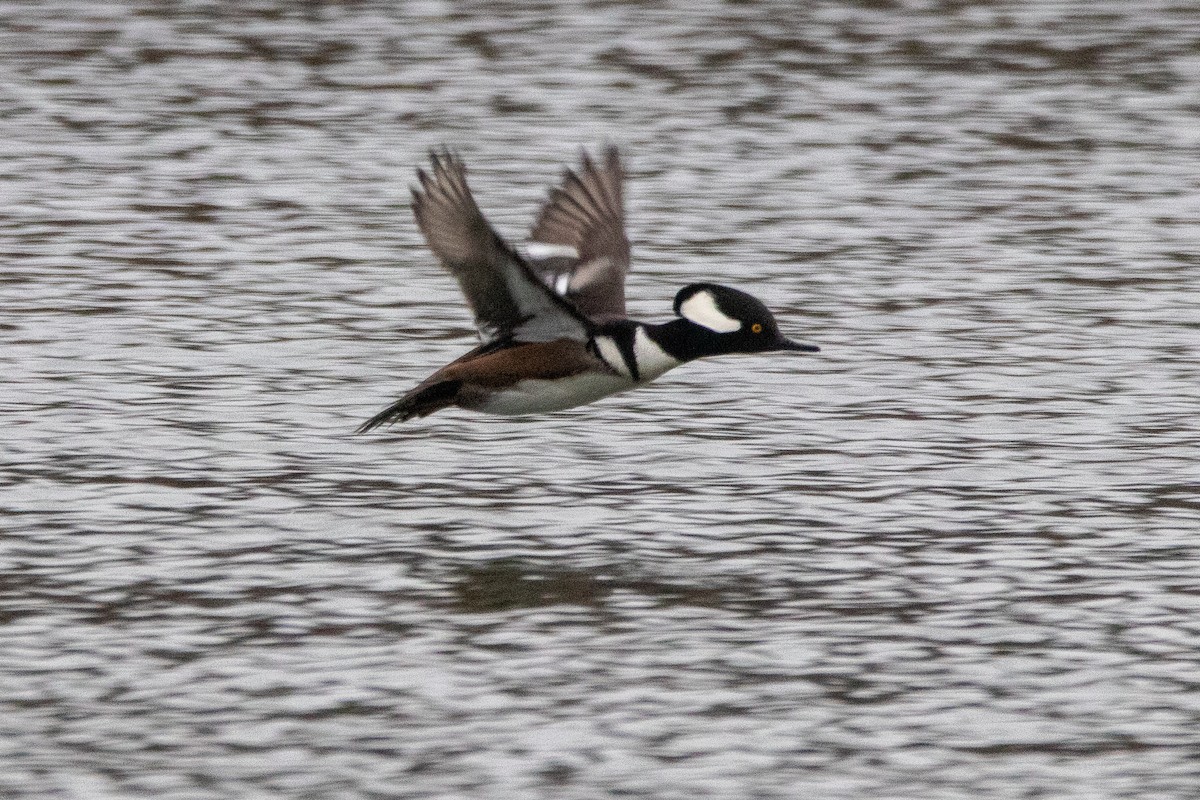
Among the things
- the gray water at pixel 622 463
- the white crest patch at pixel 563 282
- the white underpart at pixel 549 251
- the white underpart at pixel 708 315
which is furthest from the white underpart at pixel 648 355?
the white underpart at pixel 549 251

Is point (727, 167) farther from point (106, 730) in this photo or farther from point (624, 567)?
point (106, 730)

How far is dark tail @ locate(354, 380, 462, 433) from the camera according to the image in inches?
347

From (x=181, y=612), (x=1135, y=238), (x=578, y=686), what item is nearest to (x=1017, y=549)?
(x=578, y=686)

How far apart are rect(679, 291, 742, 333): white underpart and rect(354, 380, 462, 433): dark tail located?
0.84 m

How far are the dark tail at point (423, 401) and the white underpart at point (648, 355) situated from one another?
0.64 metres

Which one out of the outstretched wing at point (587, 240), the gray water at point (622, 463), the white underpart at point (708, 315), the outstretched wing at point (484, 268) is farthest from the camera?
the outstretched wing at point (587, 240)

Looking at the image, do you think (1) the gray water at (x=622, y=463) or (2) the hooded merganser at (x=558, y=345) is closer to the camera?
(1) the gray water at (x=622, y=463)

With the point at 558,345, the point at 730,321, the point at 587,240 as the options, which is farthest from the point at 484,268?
the point at 587,240

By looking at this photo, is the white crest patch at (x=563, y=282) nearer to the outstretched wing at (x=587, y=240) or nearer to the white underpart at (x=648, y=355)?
the outstretched wing at (x=587, y=240)

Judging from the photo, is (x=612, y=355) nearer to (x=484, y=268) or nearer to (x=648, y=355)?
(x=648, y=355)

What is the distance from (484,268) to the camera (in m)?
8.43

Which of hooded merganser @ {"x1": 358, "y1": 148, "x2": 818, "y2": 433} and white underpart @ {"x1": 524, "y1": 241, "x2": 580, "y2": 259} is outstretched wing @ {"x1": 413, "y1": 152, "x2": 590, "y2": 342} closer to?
hooded merganser @ {"x1": 358, "y1": 148, "x2": 818, "y2": 433}

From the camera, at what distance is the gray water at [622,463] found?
645 cm

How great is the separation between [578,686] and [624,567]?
1.22 metres
